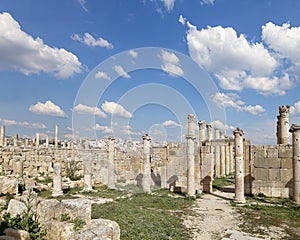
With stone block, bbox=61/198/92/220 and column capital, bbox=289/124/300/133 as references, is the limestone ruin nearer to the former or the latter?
column capital, bbox=289/124/300/133

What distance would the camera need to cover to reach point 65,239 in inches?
243

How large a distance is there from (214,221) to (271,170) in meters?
7.84

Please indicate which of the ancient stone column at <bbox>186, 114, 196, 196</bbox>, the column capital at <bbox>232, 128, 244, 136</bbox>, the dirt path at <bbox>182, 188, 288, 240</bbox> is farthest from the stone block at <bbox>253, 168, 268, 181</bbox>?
the ancient stone column at <bbox>186, 114, 196, 196</bbox>

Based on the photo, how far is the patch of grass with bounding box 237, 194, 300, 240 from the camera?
30.9ft

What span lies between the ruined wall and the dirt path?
3004 millimetres

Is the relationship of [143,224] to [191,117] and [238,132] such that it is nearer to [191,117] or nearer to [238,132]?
[238,132]

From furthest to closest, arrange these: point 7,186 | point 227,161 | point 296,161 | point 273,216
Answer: point 227,161, point 296,161, point 273,216, point 7,186

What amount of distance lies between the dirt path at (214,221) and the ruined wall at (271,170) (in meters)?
3.00

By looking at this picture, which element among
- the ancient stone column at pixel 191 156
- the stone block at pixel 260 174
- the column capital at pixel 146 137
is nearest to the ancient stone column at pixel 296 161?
the stone block at pixel 260 174

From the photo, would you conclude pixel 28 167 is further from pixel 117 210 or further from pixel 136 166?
pixel 117 210

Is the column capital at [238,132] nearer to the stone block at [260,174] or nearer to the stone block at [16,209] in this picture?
the stone block at [260,174]

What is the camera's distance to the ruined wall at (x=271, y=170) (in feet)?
51.9

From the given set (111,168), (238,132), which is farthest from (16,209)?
(111,168)

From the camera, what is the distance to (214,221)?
10.4 metres
